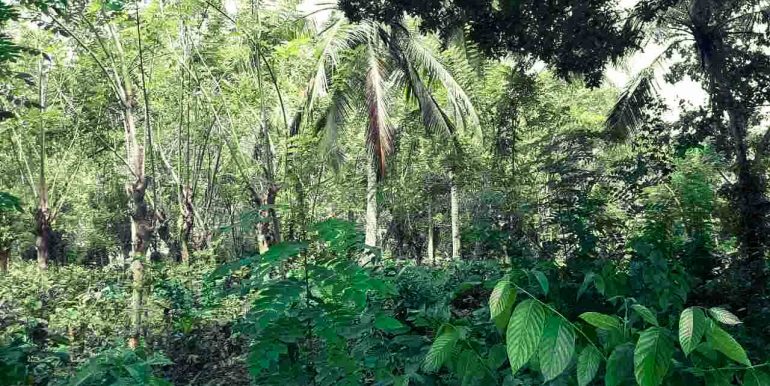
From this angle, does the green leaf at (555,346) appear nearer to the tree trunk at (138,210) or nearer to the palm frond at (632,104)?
the tree trunk at (138,210)

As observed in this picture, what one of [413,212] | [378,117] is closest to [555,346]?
[378,117]

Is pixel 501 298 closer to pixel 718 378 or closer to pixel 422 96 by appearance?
pixel 718 378

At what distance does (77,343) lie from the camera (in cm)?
584

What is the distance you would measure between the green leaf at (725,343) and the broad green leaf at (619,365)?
0.45 ft

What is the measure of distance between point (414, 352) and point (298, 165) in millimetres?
7970

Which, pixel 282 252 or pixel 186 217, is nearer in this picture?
pixel 282 252

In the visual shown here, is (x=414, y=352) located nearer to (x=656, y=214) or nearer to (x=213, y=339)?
(x=656, y=214)

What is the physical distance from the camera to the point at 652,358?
2.77ft

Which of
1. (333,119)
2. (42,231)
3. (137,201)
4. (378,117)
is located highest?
(333,119)

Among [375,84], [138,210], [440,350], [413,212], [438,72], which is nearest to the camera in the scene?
[440,350]

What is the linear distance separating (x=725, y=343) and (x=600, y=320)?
0.58 ft

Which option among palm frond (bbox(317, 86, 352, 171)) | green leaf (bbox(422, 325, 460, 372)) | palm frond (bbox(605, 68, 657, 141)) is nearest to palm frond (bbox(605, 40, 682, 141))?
palm frond (bbox(605, 68, 657, 141))

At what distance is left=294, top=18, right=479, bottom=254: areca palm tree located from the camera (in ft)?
43.0

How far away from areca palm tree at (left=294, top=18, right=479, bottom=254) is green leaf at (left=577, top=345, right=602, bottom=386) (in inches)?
465
